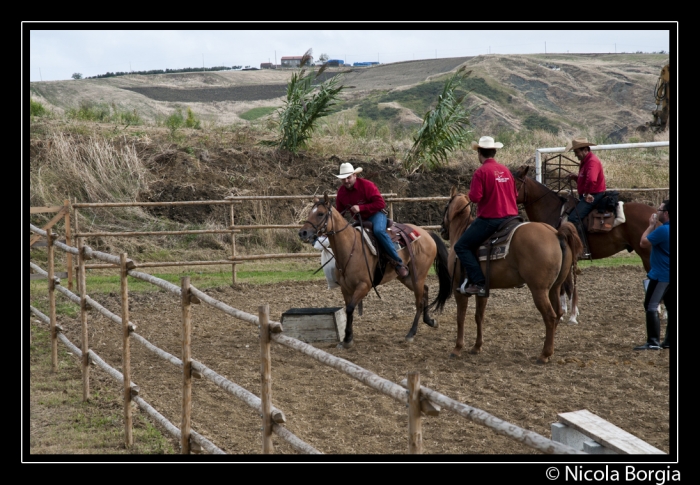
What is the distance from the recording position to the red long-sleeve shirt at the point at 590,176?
939 centimetres

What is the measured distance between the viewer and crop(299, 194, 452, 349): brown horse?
8211 millimetres

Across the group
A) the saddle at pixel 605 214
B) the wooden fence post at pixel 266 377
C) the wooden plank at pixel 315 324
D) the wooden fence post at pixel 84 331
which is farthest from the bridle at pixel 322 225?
the wooden fence post at pixel 266 377

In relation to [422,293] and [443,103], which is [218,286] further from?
[443,103]

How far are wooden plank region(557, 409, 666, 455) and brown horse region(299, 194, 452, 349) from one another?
4.26 meters

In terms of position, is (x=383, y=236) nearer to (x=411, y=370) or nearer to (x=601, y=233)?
(x=411, y=370)

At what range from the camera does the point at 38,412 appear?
6.17 m

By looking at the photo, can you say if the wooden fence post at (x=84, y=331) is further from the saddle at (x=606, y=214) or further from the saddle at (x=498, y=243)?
the saddle at (x=606, y=214)

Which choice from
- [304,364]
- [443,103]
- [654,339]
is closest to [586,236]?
[654,339]

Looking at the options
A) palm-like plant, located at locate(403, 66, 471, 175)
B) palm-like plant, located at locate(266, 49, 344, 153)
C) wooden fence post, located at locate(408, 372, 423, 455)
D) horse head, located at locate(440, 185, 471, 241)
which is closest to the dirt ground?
horse head, located at locate(440, 185, 471, 241)

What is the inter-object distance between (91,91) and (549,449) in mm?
42649

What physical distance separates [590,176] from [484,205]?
2.69 meters

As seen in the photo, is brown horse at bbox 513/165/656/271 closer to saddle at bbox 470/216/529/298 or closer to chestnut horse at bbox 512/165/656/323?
chestnut horse at bbox 512/165/656/323

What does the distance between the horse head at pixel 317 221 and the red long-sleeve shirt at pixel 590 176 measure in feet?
12.0

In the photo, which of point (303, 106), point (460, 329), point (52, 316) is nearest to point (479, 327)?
point (460, 329)
